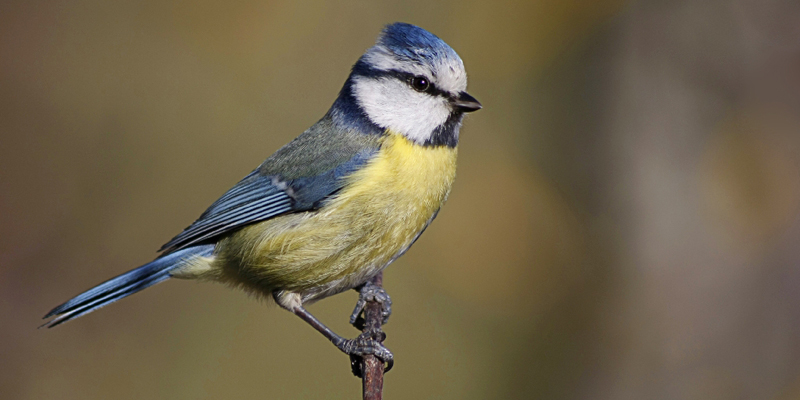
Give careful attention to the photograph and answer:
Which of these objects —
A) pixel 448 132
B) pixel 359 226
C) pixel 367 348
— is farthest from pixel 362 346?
pixel 448 132

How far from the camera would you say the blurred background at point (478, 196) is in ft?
11.2

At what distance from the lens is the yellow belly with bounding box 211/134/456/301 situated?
2143 mm

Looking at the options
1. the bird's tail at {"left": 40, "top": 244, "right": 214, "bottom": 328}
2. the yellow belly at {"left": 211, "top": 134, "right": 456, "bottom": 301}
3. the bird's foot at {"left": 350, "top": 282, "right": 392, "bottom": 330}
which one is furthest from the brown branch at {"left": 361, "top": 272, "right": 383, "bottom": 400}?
the bird's tail at {"left": 40, "top": 244, "right": 214, "bottom": 328}

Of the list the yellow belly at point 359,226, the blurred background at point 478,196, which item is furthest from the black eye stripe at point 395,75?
the blurred background at point 478,196

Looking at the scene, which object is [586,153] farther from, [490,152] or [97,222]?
[97,222]

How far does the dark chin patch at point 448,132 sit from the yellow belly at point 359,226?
0.02m

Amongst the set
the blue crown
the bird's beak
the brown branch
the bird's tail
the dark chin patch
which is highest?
the blue crown

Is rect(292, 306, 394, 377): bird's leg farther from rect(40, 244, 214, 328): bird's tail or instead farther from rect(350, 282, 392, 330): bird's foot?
rect(40, 244, 214, 328): bird's tail

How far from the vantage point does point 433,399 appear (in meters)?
3.70

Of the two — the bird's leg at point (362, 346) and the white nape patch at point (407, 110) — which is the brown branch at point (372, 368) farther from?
the white nape patch at point (407, 110)

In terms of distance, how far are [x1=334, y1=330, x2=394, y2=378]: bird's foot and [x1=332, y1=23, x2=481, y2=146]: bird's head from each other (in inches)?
29.6

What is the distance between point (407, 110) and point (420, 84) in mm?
104

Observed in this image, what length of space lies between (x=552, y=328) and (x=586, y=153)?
4.00ft

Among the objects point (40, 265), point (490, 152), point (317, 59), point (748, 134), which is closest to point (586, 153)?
point (490, 152)
